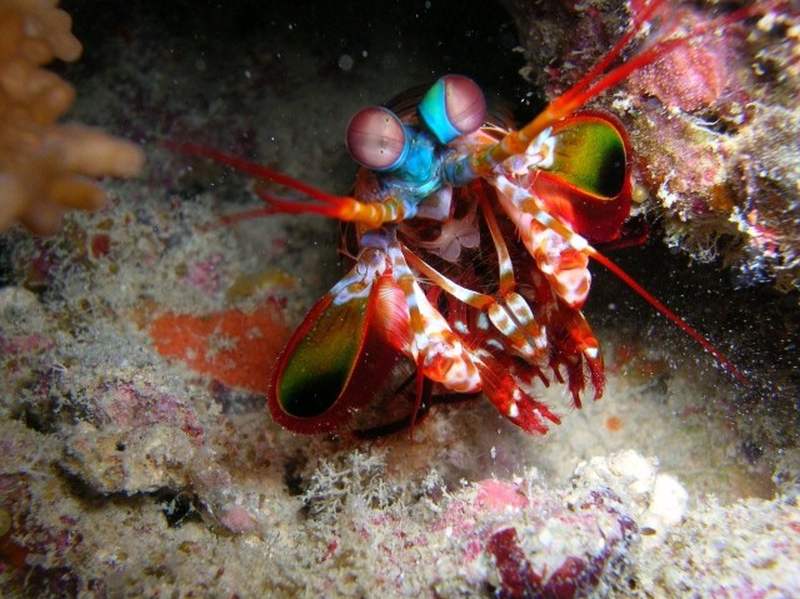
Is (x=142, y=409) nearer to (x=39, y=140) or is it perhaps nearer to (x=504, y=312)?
(x=39, y=140)

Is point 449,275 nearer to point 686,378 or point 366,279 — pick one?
point 366,279

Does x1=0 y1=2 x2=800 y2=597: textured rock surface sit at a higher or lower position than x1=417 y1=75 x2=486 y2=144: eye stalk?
lower

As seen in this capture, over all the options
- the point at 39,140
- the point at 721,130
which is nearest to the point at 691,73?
the point at 721,130

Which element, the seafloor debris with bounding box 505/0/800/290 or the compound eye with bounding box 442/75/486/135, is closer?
the seafloor debris with bounding box 505/0/800/290

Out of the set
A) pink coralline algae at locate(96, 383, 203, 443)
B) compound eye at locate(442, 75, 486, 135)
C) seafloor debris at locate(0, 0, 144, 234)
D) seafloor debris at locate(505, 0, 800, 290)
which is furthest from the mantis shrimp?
pink coralline algae at locate(96, 383, 203, 443)

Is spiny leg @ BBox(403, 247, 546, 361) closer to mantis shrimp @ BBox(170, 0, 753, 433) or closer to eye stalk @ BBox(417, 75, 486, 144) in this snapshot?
mantis shrimp @ BBox(170, 0, 753, 433)

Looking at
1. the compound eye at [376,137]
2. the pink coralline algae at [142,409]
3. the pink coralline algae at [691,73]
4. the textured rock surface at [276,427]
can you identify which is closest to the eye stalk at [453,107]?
the compound eye at [376,137]

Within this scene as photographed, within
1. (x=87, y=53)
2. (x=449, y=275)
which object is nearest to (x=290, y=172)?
(x=87, y=53)
